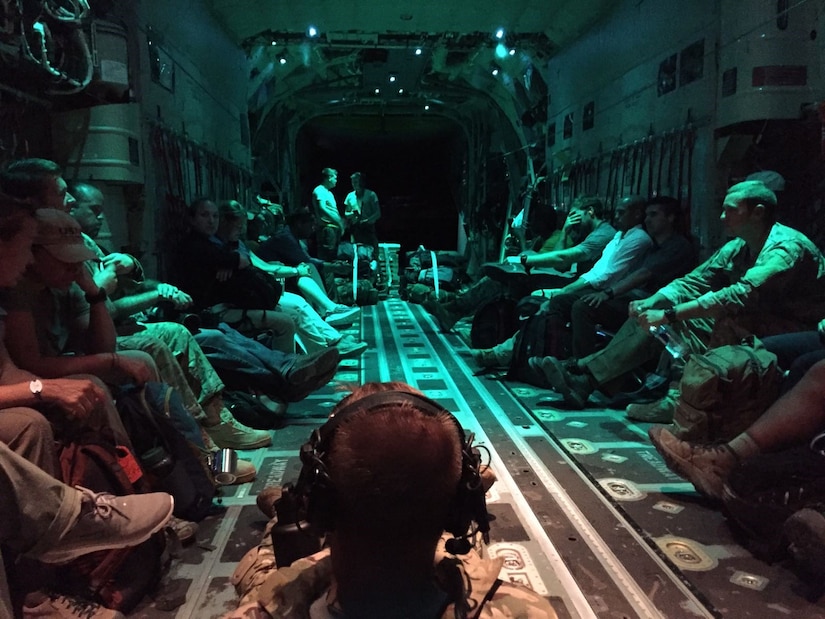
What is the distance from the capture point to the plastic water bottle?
3.50 meters

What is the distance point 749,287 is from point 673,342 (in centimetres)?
60

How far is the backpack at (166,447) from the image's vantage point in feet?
7.61

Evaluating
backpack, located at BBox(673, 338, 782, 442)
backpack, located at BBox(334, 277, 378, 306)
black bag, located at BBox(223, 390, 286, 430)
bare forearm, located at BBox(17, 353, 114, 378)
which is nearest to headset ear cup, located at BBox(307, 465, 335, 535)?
bare forearm, located at BBox(17, 353, 114, 378)

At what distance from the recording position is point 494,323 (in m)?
5.83

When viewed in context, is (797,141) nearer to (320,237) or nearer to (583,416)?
(583,416)

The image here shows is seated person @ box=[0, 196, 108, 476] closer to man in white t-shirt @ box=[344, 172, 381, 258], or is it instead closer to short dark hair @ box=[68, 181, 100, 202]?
short dark hair @ box=[68, 181, 100, 202]

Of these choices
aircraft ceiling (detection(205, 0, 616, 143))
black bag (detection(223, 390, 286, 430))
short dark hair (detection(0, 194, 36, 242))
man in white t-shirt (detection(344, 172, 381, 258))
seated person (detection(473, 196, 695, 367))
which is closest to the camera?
short dark hair (detection(0, 194, 36, 242))

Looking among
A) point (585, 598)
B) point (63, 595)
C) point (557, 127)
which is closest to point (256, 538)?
point (63, 595)

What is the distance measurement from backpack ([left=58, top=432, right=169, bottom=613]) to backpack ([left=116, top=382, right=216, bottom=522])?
22 cm

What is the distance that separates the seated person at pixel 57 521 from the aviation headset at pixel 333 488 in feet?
3.10

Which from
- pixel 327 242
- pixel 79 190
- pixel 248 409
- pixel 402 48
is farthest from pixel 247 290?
pixel 327 242

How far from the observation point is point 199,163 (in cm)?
545

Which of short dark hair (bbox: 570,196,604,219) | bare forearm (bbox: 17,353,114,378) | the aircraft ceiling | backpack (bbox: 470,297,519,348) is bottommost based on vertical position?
backpack (bbox: 470,297,519,348)

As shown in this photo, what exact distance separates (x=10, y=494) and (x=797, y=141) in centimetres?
436
